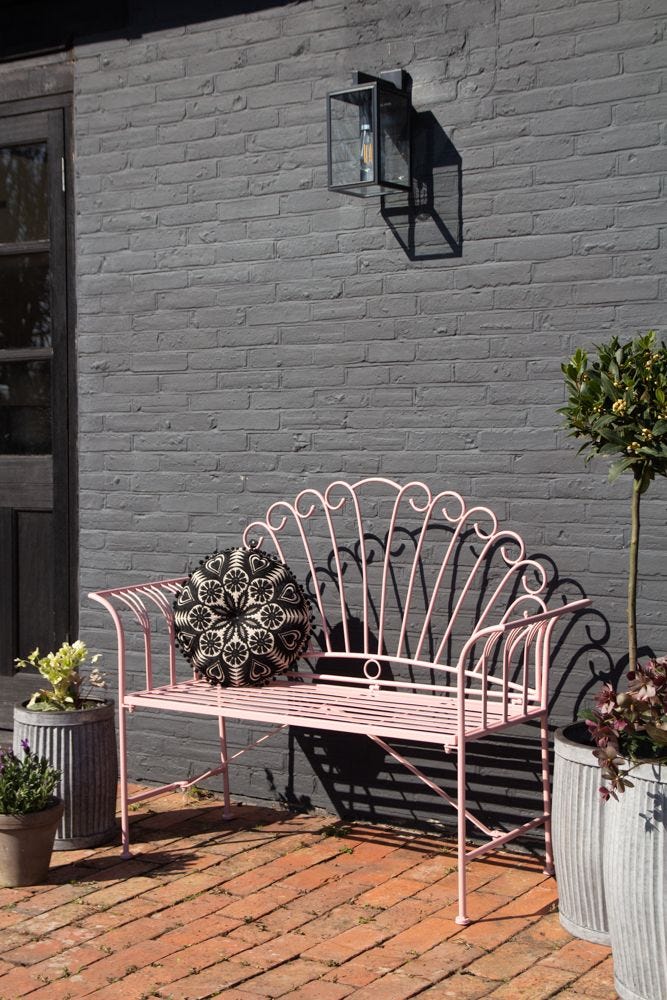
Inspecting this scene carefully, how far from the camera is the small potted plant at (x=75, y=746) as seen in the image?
13.5 ft

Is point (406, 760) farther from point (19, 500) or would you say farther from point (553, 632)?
point (19, 500)

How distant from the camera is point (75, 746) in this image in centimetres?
412

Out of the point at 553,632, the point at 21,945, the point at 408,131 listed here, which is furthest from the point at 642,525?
the point at 21,945

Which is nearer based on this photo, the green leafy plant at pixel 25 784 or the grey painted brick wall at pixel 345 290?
the green leafy plant at pixel 25 784

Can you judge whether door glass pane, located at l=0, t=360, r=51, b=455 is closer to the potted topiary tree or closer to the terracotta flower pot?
the terracotta flower pot

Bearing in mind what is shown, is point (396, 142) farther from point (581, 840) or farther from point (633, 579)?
point (581, 840)

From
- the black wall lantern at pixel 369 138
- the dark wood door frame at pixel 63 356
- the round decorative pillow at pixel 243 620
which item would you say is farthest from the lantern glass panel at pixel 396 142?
the dark wood door frame at pixel 63 356

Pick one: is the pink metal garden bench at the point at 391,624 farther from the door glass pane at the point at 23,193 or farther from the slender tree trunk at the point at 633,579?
the door glass pane at the point at 23,193

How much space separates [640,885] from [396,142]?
245cm

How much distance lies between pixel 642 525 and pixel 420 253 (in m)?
1.16

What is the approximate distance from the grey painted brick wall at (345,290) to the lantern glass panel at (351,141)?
20cm

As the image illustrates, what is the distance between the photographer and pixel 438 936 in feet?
11.2

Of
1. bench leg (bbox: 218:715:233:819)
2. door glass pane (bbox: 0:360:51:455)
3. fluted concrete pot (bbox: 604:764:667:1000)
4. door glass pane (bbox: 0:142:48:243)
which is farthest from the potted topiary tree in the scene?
door glass pane (bbox: 0:142:48:243)

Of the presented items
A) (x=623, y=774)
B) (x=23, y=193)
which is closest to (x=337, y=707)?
(x=623, y=774)
